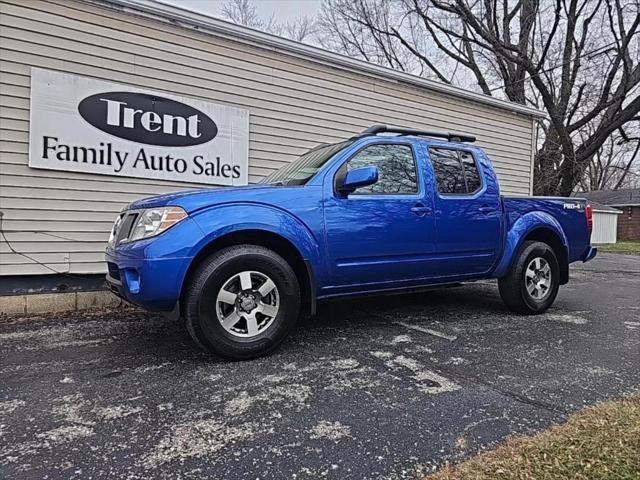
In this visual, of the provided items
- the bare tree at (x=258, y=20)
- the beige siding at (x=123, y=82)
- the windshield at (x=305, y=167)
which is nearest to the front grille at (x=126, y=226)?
the windshield at (x=305, y=167)

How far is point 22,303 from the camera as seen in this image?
15.6 ft

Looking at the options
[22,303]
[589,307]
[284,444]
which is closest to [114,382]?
→ [284,444]

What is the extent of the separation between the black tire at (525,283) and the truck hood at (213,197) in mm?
2578

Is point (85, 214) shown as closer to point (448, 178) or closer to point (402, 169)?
point (402, 169)

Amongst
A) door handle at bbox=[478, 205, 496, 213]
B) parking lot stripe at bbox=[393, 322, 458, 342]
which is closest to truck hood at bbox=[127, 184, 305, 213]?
parking lot stripe at bbox=[393, 322, 458, 342]

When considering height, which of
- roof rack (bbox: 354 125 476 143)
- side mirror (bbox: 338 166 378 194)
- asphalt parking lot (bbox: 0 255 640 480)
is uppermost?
roof rack (bbox: 354 125 476 143)

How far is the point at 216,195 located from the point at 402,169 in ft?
5.67

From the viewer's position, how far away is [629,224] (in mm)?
32719

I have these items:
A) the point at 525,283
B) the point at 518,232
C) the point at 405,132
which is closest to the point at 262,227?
the point at 405,132

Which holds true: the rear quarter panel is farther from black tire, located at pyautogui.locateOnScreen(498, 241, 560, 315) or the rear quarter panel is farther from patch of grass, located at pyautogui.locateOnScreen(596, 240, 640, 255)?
patch of grass, located at pyautogui.locateOnScreen(596, 240, 640, 255)

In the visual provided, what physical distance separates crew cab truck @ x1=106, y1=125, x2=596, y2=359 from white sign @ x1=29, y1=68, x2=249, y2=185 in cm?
194

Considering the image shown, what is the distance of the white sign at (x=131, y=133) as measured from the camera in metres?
4.80

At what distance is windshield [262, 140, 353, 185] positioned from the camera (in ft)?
12.0

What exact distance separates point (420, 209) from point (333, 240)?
94cm
